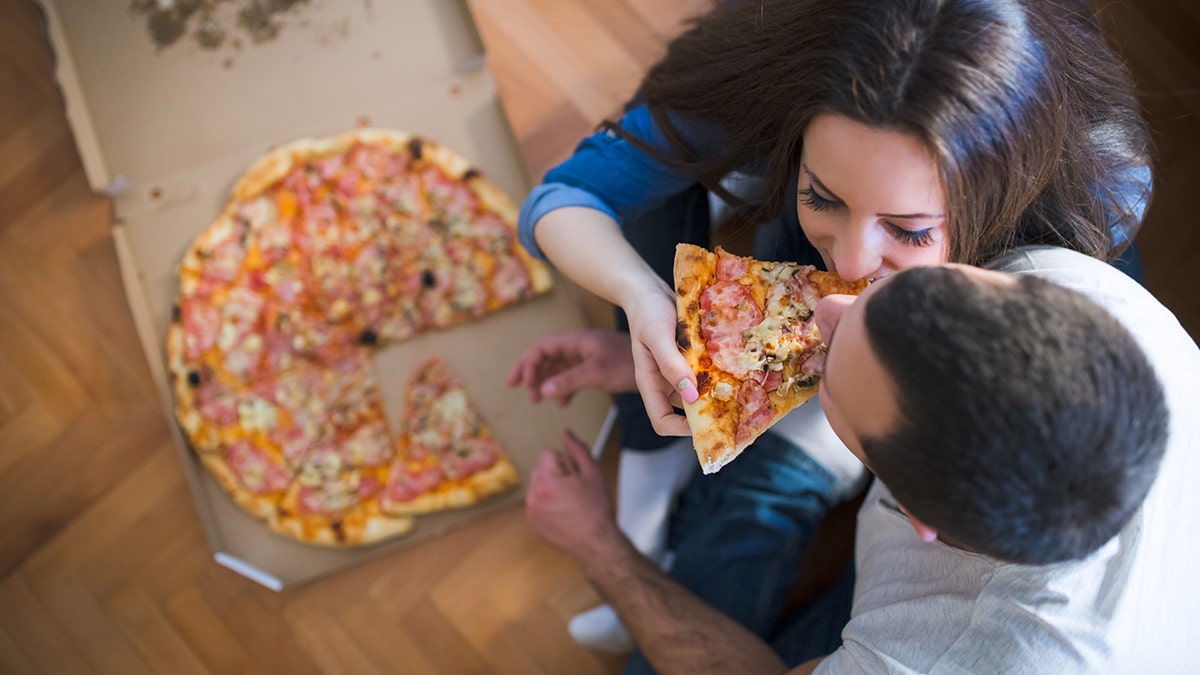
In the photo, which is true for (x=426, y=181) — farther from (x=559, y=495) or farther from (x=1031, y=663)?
(x=1031, y=663)

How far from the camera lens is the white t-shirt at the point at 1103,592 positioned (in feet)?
2.66

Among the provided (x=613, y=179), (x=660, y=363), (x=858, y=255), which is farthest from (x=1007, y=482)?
(x=613, y=179)

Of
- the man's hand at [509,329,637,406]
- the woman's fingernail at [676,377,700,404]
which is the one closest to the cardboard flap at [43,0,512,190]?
the man's hand at [509,329,637,406]

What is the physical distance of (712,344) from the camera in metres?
0.99

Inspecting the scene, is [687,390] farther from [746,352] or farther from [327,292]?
[327,292]

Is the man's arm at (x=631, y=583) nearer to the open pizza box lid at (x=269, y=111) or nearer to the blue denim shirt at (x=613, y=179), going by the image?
the open pizza box lid at (x=269, y=111)

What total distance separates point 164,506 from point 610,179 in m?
1.24

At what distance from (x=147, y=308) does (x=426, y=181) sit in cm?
66

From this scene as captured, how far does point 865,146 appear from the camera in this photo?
0.76 m

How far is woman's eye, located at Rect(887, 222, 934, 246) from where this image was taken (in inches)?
32.2

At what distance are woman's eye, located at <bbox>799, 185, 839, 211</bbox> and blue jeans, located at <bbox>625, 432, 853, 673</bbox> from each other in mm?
632

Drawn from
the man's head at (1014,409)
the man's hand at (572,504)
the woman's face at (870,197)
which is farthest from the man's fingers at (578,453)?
the man's head at (1014,409)

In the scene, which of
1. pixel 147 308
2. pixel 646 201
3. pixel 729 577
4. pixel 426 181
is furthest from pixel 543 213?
pixel 147 308

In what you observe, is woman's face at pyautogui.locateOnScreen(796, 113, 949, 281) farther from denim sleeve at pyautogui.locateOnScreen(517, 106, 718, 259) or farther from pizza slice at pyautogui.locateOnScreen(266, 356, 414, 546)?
pizza slice at pyautogui.locateOnScreen(266, 356, 414, 546)
